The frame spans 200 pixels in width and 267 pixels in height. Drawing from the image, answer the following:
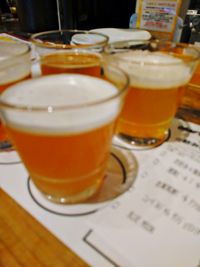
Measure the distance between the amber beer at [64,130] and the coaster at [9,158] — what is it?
0.09 m

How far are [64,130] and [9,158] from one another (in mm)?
213

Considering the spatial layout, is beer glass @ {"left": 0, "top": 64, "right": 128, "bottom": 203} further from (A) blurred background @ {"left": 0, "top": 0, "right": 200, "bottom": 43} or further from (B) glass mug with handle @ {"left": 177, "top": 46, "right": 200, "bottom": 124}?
(A) blurred background @ {"left": 0, "top": 0, "right": 200, "bottom": 43}

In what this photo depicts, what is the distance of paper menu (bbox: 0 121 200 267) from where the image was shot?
299mm

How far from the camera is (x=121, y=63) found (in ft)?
1.40

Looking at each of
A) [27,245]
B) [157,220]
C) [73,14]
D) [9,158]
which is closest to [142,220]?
[157,220]

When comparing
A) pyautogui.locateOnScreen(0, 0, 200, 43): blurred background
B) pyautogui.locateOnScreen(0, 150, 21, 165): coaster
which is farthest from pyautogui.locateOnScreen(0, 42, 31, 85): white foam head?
pyautogui.locateOnScreen(0, 0, 200, 43): blurred background

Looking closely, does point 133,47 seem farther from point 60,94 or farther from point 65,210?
point 65,210

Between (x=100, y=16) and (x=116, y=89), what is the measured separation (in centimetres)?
100

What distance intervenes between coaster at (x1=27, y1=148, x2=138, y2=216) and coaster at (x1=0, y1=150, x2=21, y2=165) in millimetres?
57

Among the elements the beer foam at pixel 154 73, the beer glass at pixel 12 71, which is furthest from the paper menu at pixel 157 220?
the beer glass at pixel 12 71

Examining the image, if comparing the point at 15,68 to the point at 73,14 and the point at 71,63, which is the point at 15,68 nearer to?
Answer: the point at 71,63

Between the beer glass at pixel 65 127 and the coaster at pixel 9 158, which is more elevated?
the beer glass at pixel 65 127

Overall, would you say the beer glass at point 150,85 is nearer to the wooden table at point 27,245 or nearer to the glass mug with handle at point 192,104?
the glass mug with handle at point 192,104

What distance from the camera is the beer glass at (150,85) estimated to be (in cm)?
42
